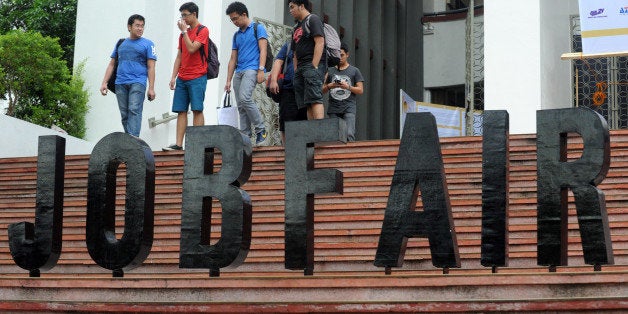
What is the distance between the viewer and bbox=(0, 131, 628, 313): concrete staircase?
296 inches

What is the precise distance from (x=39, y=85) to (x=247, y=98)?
174 inches

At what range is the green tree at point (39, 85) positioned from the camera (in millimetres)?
15148

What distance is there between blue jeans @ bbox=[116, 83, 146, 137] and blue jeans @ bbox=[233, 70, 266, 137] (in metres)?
0.97

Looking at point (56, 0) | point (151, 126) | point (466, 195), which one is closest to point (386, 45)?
point (151, 126)

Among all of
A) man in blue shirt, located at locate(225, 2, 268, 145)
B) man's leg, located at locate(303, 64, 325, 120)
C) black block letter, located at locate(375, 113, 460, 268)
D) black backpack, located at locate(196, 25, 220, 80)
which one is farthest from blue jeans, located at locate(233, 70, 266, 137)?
black block letter, located at locate(375, 113, 460, 268)

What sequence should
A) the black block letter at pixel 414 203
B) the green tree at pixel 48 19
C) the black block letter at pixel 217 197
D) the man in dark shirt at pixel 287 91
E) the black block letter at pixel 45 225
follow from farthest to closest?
the green tree at pixel 48 19, the man in dark shirt at pixel 287 91, the black block letter at pixel 45 225, the black block letter at pixel 217 197, the black block letter at pixel 414 203

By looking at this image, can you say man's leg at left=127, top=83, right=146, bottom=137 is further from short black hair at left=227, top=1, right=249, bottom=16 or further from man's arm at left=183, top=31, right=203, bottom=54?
short black hair at left=227, top=1, right=249, bottom=16

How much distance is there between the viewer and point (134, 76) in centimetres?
1221

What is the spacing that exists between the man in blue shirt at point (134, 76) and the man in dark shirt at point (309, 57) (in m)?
1.90

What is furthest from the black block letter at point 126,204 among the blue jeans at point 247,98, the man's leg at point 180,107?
the blue jeans at point 247,98

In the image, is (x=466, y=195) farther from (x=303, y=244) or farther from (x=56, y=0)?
(x=56, y=0)

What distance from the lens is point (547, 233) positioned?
7660 mm

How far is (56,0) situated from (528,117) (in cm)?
1166

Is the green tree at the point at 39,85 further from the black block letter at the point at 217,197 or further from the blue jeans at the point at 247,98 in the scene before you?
the black block letter at the point at 217,197
